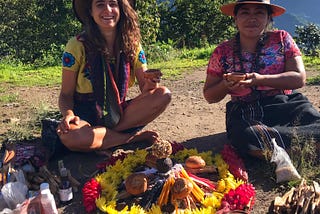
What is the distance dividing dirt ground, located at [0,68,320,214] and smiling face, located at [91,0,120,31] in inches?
44.0

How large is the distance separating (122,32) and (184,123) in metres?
1.38

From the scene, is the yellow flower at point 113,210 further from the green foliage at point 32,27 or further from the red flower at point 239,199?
the green foliage at point 32,27

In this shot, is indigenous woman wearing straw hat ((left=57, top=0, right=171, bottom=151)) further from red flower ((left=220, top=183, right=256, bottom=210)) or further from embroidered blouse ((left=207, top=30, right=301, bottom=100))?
red flower ((left=220, top=183, right=256, bottom=210))

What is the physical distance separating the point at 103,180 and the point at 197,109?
7.55 feet

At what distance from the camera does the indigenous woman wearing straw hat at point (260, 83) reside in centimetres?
312

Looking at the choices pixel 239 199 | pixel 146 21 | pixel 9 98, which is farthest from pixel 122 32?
pixel 146 21

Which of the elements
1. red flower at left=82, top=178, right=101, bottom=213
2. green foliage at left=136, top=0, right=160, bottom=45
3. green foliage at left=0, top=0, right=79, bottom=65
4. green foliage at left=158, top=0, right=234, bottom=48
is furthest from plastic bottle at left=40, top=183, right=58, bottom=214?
green foliage at left=158, top=0, right=234, bottom=48

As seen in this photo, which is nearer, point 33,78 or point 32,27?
point 33,78

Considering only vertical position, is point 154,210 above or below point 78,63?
below

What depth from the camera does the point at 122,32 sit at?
11.5 ft

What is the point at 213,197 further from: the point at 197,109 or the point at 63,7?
the point at 63,7

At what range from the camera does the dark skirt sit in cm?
310

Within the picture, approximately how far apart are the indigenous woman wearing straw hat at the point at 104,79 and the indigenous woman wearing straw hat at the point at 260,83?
589mm

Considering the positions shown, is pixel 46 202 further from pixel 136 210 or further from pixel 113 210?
pixel 136 210
